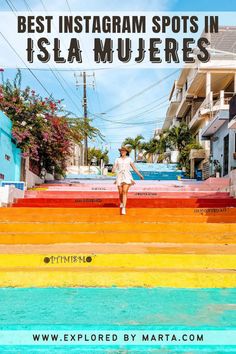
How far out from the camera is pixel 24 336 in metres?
3.20

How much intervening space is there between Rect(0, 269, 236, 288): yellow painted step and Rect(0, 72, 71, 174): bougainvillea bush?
9806 millimetres

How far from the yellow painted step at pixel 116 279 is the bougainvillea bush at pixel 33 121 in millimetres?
9806

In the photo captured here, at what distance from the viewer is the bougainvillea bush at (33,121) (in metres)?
14.4

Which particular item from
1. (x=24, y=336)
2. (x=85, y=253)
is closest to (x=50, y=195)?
(x=85, y=253)

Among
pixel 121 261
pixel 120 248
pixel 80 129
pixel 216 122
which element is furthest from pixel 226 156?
pixel 121 261

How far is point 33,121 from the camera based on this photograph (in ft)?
48.6

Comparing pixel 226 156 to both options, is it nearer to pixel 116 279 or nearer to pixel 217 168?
pixel 217 168

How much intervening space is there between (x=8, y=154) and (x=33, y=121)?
2.00m

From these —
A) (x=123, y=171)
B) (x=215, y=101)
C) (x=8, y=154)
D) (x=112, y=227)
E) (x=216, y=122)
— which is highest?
(x=215, y=101)

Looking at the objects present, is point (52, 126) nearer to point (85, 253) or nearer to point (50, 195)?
point (50, 195)

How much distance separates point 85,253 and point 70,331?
8.47ft

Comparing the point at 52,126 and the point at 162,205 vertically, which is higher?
the point at 52,126

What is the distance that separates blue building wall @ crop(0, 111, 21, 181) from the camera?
498 inches

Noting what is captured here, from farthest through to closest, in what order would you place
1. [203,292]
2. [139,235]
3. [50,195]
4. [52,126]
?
[52,126]
[50,195]
[139,235]
[203,292]
